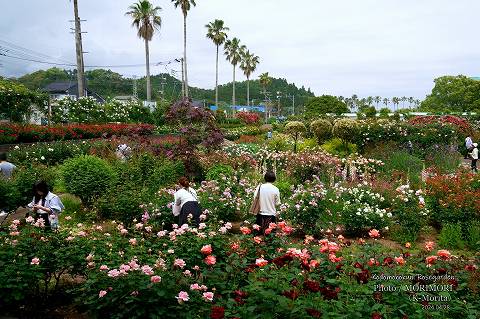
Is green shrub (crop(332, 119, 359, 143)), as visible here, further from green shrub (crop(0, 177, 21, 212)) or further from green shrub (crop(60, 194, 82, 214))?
green shrub (crop(0, 177, 21, 212))

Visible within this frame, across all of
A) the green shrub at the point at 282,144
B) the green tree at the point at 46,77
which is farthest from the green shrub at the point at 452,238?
the green tree at the point at 46,77

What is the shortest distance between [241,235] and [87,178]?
5574mm

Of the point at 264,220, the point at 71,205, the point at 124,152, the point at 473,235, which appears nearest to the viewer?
the point at 264,220

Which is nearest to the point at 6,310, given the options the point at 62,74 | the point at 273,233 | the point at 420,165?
the point at 273,233

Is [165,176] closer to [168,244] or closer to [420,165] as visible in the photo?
[168,244]

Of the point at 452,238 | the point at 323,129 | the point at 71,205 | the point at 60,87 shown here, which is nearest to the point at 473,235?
the point at 452,238

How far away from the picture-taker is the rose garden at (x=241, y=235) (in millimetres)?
3428

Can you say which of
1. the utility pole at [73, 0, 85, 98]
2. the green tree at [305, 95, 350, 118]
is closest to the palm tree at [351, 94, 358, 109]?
the green tree at [305, 95, 350, 118]

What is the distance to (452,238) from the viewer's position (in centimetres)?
716

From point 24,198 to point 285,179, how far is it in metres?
6.59

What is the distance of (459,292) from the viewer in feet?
12.8

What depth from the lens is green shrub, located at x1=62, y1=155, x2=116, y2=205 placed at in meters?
9.20

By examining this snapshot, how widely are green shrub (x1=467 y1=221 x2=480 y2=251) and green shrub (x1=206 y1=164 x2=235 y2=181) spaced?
5817 mm

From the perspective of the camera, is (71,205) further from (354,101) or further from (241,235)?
(354,101)
